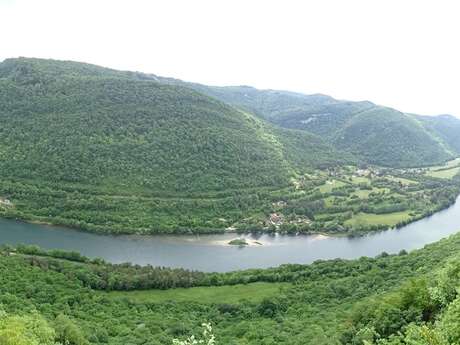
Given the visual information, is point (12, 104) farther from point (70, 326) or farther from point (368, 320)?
point (368, 320)

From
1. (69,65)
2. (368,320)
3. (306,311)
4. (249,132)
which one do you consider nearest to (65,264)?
(306,311)

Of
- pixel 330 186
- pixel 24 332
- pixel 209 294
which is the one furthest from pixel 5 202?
pixel 330 186

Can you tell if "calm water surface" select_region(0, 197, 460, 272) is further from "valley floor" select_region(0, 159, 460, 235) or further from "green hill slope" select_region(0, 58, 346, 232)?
"green hill slope" select_region(0, 58, 346, 232)

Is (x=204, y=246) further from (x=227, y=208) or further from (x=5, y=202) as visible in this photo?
(x=5, y=202)

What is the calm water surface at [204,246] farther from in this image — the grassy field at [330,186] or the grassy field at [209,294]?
the grassy field at [330,186]

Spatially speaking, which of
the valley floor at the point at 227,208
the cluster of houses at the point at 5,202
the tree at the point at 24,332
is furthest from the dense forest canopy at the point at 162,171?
the tree at the point at 24,332

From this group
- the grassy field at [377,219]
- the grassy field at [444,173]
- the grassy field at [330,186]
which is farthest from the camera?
the grassy field at [444,173]
